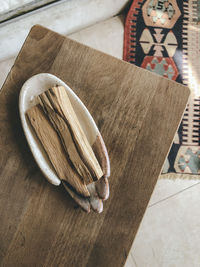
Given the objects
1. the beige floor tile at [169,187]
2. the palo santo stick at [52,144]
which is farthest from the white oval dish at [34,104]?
the beige floor tile at [169,187]

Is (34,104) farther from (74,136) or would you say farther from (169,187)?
(169,187)

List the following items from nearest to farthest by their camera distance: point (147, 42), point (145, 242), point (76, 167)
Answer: point (76, 167), point (145, 242), point (147, 42)

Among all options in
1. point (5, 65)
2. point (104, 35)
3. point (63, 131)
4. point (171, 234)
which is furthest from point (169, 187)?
point (5, 65)

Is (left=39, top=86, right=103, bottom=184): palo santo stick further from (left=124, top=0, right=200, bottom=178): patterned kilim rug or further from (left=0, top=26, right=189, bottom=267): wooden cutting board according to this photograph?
(left=124, top=0, right=200, bottom=178): patterned kilim rug

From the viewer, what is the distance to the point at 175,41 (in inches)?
41.7

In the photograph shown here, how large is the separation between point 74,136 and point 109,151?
10cm

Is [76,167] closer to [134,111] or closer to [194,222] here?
[134,111]

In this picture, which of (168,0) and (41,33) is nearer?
(41,33)

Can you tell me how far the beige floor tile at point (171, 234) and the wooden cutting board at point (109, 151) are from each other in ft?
1.23

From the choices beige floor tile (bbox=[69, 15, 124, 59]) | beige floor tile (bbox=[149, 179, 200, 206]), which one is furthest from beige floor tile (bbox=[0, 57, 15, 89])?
beige floor tile (bbox=[149, 179, 200, 206])

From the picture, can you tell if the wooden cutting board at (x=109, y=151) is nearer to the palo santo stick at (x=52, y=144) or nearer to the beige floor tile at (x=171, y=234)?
the palo santo stick at (x=52, y=144)

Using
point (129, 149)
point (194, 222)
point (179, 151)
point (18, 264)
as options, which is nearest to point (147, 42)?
point (179, 151)

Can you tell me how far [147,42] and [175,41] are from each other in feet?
0.38

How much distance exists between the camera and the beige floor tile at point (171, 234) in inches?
37.2
